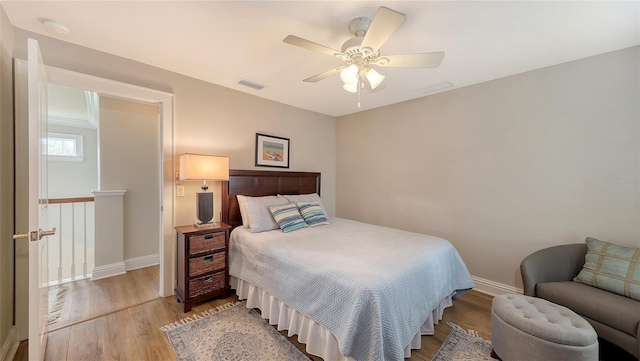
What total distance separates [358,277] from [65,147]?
275 inches

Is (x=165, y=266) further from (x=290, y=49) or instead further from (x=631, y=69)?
(x=631, y=69)

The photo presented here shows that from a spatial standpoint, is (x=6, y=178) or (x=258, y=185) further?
(x=258, y=185)

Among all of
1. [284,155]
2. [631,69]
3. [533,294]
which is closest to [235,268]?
[284,155]

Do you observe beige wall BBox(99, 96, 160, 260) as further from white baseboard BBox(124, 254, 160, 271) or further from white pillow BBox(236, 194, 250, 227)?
white pillow BBox(236, 194, 250, 227)

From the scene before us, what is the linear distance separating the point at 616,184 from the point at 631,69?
987 millimetres

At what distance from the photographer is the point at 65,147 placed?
211 inches

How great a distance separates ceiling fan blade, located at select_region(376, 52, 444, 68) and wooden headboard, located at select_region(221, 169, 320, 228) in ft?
7.17

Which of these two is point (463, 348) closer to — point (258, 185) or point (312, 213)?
point (312, 213)

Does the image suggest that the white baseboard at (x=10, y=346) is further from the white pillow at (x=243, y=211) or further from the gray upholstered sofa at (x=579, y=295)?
the gray upholstered sofa at (x=579, y=295)

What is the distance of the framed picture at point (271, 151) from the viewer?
3510 millimetres

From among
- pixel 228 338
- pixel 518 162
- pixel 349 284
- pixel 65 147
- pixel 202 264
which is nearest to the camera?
pixel 349 284

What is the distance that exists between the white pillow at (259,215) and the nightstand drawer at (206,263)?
1.42ft

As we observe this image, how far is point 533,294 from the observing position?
2.09 metres

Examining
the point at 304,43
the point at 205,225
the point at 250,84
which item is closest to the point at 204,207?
the point at 205,225
